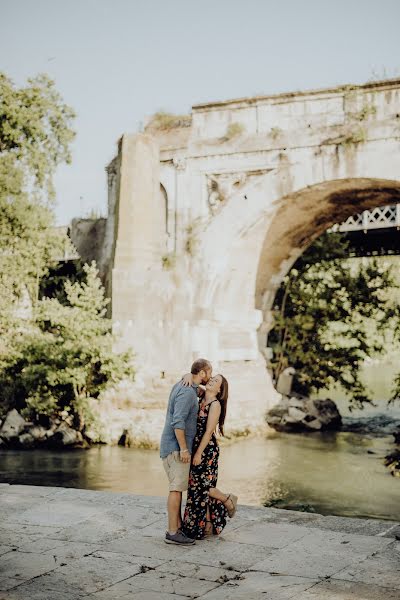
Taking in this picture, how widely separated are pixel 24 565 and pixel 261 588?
1465 millimetres

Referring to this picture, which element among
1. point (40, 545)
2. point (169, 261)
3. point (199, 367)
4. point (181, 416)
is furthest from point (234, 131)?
point (40, 545)

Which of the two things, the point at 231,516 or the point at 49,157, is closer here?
the point at 231,516

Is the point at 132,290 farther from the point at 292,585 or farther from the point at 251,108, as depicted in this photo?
the point at 292,585

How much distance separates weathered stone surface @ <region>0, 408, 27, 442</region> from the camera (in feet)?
Result: 39.3

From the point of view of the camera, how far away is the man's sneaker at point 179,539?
4641 millimetres

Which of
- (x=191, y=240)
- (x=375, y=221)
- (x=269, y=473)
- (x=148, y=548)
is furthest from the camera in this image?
(x=375, y=221)

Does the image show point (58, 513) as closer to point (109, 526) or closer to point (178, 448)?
point (109, 526)

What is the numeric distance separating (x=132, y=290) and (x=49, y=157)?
11.9 feet

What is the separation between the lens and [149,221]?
13328 millimetres

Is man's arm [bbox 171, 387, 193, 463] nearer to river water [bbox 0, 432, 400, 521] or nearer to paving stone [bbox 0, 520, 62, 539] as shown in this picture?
paving stone [bbox 0, 520, 62, 539]

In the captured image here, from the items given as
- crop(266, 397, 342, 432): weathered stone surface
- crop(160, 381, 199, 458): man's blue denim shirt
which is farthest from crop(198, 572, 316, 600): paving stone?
crop(266, 397, 342, 432): weathered stone surface

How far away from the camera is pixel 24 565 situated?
4.26 m

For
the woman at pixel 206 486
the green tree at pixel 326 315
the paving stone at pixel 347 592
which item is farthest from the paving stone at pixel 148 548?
the green tree at pixel 326 315

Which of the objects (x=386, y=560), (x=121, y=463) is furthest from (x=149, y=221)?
(x=386, y=560)
